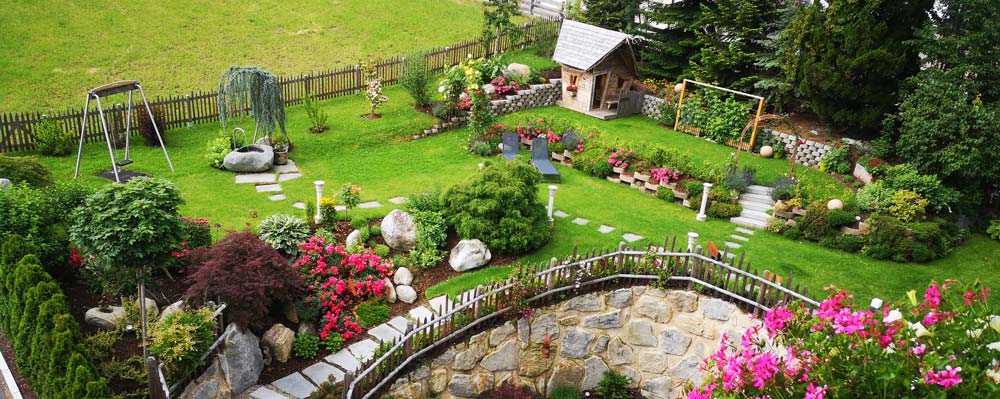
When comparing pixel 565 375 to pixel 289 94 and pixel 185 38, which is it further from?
pixel 185 38

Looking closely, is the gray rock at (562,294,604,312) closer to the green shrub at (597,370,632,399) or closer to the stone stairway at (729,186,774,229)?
the green shrub at (597,370,632,399)

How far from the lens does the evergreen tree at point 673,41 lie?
73.5 feet

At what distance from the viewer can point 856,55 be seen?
1720 cm

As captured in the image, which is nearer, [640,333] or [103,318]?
[103,318]

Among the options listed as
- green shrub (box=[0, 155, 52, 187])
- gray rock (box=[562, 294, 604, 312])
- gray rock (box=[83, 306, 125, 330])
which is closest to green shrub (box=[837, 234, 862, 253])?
gray rock (box=[562, 294, 604, 312])

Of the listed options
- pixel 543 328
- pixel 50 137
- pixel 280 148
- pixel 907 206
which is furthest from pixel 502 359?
pixel 50 137

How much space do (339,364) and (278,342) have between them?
91 centimetres

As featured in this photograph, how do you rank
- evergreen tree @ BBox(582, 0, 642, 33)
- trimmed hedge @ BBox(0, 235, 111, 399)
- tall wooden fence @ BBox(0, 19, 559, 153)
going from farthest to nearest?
evergreen tree @ BBox(582, 0, 642, 33), tall wooden fence @ BBox(0, 19, 559, 153), trimmed hedge @ BBox(0, 235, 111, 399)

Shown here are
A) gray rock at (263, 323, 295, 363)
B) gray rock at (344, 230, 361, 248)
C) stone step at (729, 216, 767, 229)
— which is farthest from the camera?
stone step at (729, 216, 767, 229)

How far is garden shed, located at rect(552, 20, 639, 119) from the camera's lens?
20562 millimetres

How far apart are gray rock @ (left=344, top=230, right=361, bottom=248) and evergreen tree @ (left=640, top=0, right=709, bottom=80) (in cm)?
1309

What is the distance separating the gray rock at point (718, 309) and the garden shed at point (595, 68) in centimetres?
1090

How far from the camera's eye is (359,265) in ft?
38.5

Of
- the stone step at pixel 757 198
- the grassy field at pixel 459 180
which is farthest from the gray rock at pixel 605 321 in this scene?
the stone step at pixel 757 198
